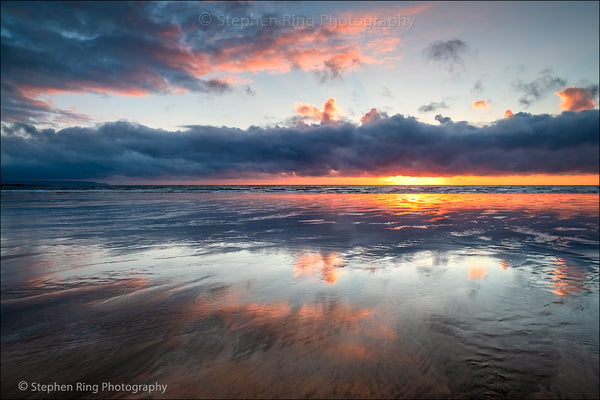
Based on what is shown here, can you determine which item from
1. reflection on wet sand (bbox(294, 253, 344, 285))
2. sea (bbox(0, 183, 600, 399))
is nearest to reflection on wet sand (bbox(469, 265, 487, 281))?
sea (bbox(0, 183, 600, 399))

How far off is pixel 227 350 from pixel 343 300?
237cm

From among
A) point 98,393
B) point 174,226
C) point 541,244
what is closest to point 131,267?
point 98,393

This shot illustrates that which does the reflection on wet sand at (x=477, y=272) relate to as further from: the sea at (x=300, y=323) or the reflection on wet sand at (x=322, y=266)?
the reflection on wet sand at (x=322, y=266)

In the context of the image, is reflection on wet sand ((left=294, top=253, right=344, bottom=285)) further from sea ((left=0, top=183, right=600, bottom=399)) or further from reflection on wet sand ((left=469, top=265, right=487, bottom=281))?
reflection on wet sand ((left=469, top=265, right=487, bottom=281))

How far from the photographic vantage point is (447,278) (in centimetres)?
645

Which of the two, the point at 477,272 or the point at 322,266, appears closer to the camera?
the point at 477,272

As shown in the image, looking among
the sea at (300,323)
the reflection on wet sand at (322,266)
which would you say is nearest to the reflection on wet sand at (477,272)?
the sea at (300,323)

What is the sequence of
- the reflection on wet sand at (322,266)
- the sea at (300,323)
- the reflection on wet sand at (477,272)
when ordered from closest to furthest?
the sea at (300,323) < the reflection on wet sand at (477,272) < the reflection on wet sand at (322,266)

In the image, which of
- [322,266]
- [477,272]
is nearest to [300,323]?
[322,266]

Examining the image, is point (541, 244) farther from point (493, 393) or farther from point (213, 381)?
point (213, 381)

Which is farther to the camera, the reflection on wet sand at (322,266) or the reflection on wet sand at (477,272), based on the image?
the reflection on wet sand at (322,266)

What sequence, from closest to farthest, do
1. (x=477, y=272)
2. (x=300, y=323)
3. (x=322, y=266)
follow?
(x=300, y=323)
(x=477, y=272)
(x=322, y=266)

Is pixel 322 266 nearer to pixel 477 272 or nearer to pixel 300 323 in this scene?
pixel 300 323

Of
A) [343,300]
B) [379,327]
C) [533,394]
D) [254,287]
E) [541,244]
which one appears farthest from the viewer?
[541,244]
